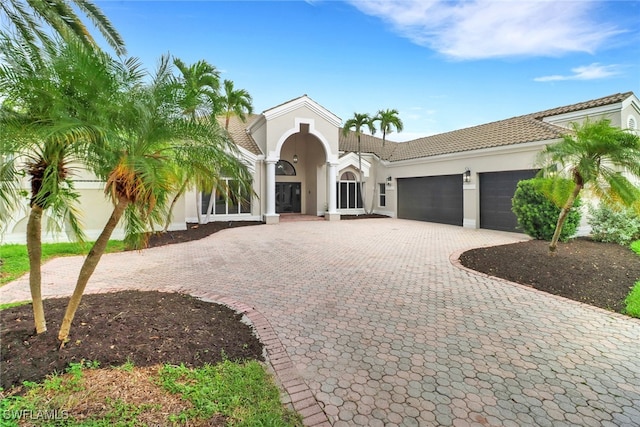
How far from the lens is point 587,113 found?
16.8 m

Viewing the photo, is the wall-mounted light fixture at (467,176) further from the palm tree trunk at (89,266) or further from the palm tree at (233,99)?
the palm tree trunk at (89,266)

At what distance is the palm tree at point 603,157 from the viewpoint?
7.78 meters

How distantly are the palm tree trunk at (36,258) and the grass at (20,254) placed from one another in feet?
15.1

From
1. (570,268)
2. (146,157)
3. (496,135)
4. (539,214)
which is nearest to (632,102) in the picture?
(496,135)

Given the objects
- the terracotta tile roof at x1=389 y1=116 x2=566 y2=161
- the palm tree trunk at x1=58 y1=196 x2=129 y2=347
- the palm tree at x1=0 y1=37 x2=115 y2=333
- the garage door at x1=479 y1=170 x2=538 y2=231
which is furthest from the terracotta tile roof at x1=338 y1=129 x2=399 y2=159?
the palm tree at x1=0 y1=37 x2=115 y2=333

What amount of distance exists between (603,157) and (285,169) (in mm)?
21090

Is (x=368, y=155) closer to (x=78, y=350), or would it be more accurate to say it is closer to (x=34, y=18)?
(x=34, y=18)

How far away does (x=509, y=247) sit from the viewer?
1122 centimetres

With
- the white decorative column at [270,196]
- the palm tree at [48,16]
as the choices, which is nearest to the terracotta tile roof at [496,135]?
the white decorative column at [270,196]

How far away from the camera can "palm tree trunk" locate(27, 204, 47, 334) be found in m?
3.88

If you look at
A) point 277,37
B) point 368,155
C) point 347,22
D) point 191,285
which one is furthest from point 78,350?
point 368,155

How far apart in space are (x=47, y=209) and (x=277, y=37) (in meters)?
12.8

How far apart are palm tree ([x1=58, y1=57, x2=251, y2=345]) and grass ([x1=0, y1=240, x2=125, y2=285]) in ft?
17.0

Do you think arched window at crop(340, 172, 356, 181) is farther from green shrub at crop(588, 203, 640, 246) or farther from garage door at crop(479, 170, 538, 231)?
green shrub at crop(588, 203, 640, 246)
